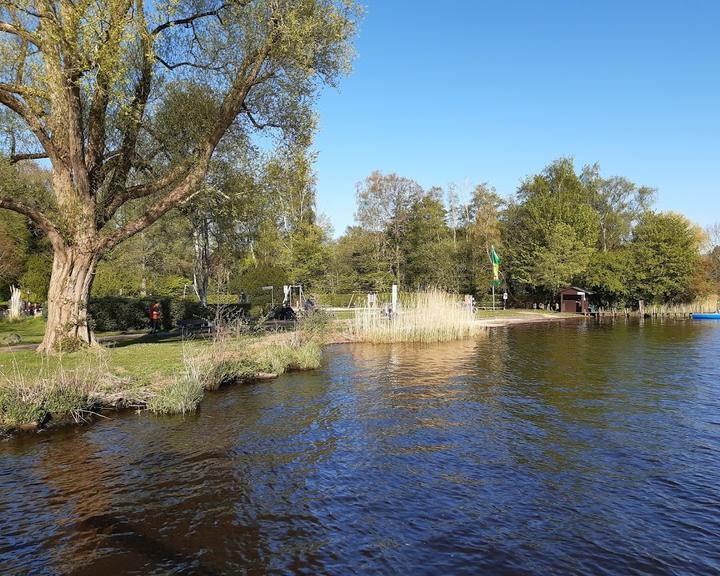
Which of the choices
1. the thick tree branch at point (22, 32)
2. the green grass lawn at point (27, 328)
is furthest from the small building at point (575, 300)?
the thick tree branch at point (22, 32)

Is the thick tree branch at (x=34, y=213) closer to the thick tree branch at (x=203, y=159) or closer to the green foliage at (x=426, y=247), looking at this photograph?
the thick tree branch at (x=203, y=159)

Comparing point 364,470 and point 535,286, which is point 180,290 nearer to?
point 535,286

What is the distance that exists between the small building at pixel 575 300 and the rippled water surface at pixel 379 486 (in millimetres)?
39850

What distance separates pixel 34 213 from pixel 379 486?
41.9 ft

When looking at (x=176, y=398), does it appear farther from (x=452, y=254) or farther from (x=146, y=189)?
(x=452, y=254)

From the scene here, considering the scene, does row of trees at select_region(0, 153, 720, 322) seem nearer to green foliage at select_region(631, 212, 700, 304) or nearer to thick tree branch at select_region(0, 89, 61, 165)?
green foliage at select_region(631, 212, 700, 304)

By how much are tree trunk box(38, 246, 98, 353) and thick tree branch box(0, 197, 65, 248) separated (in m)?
0.41

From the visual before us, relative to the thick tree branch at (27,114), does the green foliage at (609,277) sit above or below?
below

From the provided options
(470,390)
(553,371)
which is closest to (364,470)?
(470,390)

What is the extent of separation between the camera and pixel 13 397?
34.1ft

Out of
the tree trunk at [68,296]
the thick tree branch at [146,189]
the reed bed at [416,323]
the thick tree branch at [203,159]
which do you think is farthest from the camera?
the reed bed at [416,323]

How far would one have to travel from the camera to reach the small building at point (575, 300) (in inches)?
2045

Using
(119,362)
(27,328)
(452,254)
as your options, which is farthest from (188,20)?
(452,254)

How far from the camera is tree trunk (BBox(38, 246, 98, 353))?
50.7 ft
